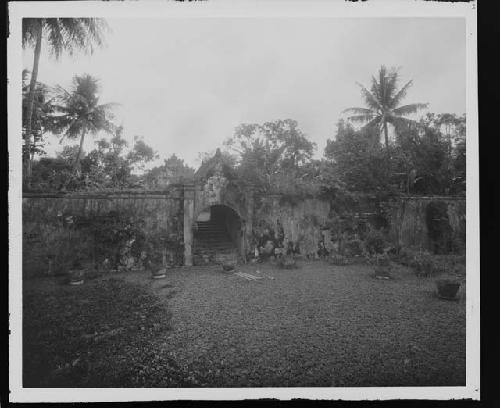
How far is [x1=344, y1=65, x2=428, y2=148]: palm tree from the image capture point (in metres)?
21.2

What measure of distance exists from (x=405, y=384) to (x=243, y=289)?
4942 millimetres

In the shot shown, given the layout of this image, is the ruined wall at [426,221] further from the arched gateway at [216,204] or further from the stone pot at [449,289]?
the arched gateway at [216,204]

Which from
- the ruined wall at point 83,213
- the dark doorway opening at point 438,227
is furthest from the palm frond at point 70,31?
the dark doorway opening at point 438,227

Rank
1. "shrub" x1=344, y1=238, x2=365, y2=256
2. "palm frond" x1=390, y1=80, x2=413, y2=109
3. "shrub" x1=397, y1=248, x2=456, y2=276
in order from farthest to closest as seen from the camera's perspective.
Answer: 1. "palm frond" x1=390, y1=80, x2=413, y2=109
2. "shrub" x1=344, y1=238, x2=365, y2=256
3. "shrub" x1=397, y1=248, x2=456, y2=276

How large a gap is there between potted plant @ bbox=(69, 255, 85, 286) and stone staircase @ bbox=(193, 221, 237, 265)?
4168mm

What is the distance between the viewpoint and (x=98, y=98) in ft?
74.3

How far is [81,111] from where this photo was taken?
21875mm

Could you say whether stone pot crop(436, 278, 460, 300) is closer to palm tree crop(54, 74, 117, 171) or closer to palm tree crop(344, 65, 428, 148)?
palm tree crop(344, 65, 428, 148)

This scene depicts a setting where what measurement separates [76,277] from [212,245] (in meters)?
6.12

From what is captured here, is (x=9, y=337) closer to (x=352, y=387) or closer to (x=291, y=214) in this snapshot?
(x=352, y=387)

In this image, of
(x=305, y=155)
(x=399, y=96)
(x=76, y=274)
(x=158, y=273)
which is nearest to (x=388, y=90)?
(x=399, y=96)

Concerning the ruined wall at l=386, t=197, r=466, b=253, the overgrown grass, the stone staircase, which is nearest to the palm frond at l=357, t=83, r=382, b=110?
the ruined wall at l=386, t=197, r=466, b=253

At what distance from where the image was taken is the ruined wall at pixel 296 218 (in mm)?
12984

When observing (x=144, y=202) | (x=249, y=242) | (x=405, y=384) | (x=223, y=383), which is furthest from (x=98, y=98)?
(x=405, y=384)
